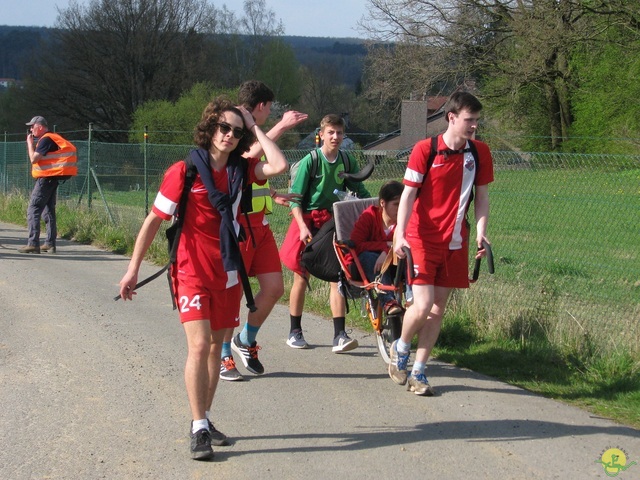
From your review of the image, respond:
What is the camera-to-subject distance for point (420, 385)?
5.84 meters

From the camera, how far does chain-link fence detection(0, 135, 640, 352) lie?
7070mm

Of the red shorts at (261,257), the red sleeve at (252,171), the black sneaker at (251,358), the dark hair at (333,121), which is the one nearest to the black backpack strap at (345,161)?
the dark hair at (333,121)

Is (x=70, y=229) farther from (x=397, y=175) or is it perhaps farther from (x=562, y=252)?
(x=562, y=252)

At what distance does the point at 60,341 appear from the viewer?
727 cm

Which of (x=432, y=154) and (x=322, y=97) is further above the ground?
(x=432, y=154)

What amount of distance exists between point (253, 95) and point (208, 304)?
5.45 feet

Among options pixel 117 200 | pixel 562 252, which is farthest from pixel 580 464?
pixel 117 200

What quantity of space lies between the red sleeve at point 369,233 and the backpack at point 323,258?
184 millimetres

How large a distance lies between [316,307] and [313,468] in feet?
13.6

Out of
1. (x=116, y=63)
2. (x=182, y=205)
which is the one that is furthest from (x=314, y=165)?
(x=116, y=63)

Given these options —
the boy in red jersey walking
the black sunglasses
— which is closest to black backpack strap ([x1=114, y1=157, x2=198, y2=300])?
the black sunglasses

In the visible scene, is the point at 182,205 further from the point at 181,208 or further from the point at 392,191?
the point at 392,191

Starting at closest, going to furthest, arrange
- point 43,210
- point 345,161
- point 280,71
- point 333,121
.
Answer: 1. point 333,121
2. point 345,161
3. point 43,210
4. point 280,71

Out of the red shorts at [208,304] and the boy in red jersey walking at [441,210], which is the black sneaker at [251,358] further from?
the red shorts at [208,304]
